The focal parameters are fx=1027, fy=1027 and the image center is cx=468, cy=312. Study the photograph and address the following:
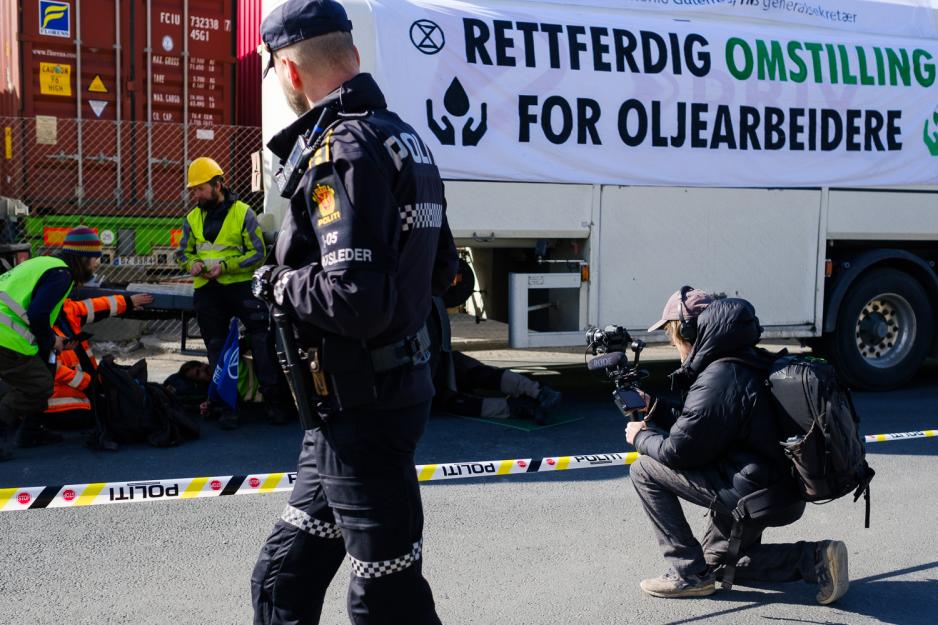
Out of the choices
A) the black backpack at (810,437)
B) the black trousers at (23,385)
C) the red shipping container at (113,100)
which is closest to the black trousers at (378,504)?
the black backpack at (810,437)

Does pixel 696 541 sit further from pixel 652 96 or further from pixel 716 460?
pixel 652 96

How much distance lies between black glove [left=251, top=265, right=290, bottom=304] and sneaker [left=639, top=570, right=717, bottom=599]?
7.11 feet

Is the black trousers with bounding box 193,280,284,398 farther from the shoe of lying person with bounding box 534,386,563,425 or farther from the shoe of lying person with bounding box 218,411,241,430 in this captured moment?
the shoe of lying person with bounding box 534,386,563,425

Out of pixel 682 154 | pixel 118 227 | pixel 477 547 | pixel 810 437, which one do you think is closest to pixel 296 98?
pixel 810 437

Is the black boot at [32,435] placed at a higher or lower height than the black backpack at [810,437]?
lower

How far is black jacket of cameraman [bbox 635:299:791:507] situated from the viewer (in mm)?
3742

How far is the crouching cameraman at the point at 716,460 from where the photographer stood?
376 cm

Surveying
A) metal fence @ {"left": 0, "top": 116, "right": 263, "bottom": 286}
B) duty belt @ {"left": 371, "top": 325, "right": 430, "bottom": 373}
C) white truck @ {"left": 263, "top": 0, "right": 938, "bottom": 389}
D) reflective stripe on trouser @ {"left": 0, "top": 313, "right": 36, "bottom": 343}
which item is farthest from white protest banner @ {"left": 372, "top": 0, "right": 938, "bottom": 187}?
duty belt @ {"left": 371, "top": 325, "right": 430, "bottom": 373}

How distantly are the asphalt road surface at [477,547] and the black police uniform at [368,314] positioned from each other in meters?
1.32

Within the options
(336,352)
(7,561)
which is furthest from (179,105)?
(336,352)

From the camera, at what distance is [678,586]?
12.9 ft

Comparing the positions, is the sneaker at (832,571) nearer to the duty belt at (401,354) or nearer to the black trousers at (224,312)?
the duty belt at (401,354)

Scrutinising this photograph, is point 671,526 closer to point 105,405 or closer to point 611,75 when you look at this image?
point 105,405

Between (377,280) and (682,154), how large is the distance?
5.97m
